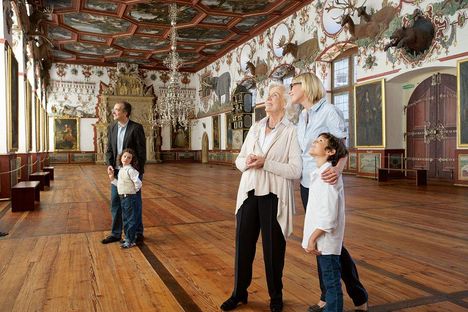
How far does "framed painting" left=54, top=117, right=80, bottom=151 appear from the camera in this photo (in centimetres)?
2566

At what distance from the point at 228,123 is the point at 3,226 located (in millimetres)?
17812

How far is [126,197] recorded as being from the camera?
470 centimetres

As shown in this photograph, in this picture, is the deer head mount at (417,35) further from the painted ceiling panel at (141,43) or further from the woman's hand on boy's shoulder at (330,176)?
the painted ceiling panel at (141,43)

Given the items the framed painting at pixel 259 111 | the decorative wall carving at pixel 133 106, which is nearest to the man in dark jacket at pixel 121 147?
the framed painting at pixel 259 111

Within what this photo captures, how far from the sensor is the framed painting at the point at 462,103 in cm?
982

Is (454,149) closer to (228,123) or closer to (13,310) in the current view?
(13,310)

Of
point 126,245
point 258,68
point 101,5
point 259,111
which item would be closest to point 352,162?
point 259,111

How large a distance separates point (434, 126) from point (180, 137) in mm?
19717

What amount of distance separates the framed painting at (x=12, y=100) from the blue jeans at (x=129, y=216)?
547 centimetres

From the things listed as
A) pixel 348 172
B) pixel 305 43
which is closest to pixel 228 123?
pixel 305 43

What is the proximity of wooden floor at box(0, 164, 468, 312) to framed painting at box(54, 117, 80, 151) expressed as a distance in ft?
65.3

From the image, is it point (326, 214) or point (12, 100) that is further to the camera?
point (12, 100)

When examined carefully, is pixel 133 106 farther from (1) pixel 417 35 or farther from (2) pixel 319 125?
(2) pixel 319 125

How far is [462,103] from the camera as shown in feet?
32.6
